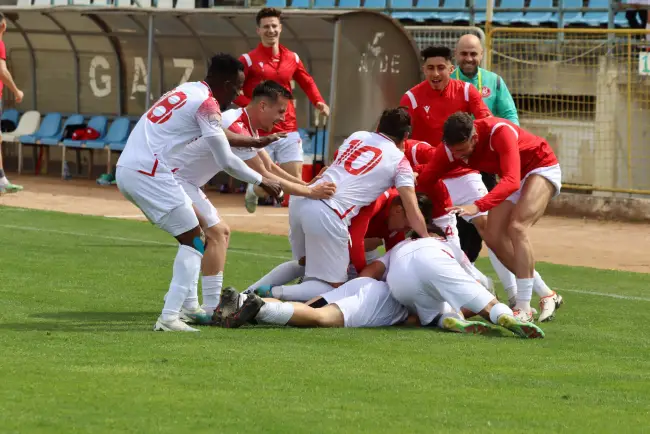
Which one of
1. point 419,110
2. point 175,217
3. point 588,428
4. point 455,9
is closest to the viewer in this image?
point 588,428

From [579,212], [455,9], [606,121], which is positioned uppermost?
[455,9]

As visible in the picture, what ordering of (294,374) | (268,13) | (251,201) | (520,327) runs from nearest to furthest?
(294,374) < (520,327) < (251,201) < (268,13)

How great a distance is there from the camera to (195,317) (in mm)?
8898

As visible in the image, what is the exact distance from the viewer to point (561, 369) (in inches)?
291

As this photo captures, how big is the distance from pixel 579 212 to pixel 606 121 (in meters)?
1.40

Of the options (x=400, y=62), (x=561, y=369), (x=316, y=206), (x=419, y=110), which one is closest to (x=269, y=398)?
(x=561, y=369)

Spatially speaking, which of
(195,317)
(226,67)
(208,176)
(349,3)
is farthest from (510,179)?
(349,3)

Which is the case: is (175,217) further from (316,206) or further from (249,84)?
(249,84)

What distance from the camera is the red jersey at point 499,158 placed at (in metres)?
9.33

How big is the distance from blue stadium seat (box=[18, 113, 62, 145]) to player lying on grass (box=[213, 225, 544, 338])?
16.2 meters

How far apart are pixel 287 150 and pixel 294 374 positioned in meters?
7.42

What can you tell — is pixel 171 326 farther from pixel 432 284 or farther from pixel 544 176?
pixel 544 176

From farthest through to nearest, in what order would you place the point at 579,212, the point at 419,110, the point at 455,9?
1. the point at 455,9
2. the point at 579,212
3. the point at 419,110

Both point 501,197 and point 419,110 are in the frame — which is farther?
point 419,110
